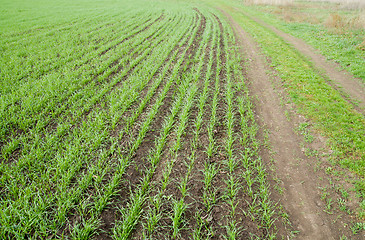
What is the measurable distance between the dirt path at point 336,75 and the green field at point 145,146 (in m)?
0.69

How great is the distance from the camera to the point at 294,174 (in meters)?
4.36

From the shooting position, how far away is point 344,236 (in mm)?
3234

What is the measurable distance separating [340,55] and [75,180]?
48.4ft

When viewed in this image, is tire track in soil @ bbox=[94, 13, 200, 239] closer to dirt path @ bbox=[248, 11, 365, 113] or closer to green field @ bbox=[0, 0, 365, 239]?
green field @ bbox=[0, 0, 365, 239]

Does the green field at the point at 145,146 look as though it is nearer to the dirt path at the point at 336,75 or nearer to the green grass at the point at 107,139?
the green grass at the point at 107,139

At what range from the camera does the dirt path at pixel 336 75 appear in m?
7.57

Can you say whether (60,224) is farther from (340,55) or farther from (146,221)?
(340,55)

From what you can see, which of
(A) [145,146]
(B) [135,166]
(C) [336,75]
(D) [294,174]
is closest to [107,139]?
(A) [145,146]

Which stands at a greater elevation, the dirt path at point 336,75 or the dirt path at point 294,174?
the dirt path at point 336,75

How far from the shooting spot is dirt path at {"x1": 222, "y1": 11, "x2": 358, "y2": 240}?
11.1ft

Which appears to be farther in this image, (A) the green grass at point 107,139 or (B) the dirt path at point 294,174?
(B) the dirt path at point 294,174

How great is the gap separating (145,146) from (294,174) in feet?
12.0

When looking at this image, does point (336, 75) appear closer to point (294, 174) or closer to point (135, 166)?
point (294, 174)

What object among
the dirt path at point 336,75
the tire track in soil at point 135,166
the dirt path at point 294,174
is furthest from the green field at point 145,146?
the dirt path at point 336,75
